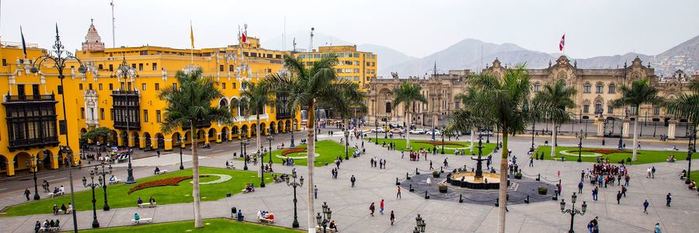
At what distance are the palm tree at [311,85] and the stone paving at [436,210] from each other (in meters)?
10.4

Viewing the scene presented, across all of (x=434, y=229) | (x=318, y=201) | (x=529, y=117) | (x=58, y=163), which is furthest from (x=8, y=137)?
(x=529, y=117)

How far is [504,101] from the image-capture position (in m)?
20.6

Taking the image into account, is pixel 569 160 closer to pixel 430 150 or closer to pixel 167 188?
pixel 430 150

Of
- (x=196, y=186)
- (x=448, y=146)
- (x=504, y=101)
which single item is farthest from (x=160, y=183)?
(x=448, y=146)

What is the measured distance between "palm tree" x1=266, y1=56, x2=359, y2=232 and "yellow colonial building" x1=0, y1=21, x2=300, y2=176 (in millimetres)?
11209

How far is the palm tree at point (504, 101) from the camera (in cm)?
2069

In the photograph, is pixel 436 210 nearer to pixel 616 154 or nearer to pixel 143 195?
pixel 143 195

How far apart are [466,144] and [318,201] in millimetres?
37692

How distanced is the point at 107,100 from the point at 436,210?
56.7m

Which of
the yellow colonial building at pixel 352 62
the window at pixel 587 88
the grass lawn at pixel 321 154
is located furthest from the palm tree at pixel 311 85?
the yellow colonial building at pixel 352 62

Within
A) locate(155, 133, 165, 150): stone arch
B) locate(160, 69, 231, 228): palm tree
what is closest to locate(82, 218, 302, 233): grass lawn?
locate(160, 69, 231, 228): palm tree

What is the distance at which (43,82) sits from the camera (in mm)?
52375

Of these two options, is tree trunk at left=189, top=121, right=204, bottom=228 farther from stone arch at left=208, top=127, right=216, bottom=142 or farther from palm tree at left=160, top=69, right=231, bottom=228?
stone arch at left=208, top=127, right=216, bottom=142

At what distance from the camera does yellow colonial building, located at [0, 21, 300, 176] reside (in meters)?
49.9
